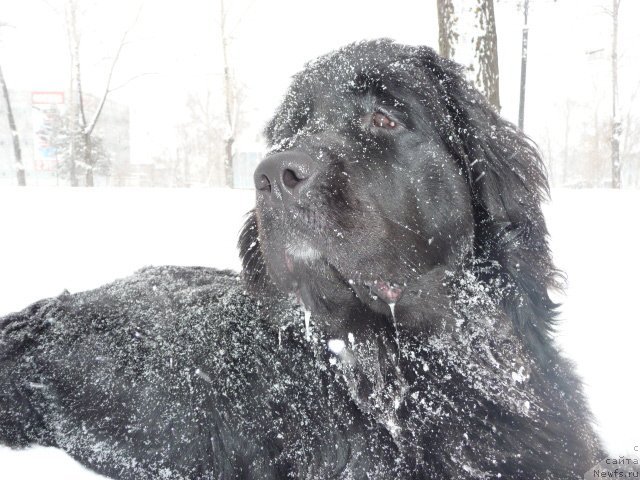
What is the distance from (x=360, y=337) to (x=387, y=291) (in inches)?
11.0

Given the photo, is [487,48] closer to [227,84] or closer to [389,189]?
[389,189]

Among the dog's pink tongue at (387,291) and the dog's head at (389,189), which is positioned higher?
the dog's head at (389,189)

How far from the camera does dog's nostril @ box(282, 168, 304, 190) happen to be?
1.90 m

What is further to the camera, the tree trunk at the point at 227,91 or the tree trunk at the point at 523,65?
the tree trunk at the point at 227,91

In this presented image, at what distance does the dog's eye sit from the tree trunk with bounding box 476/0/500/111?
495 centimetres

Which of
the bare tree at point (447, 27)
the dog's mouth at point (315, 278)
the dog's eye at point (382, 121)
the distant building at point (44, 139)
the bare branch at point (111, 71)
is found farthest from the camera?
the distant building at point (44, 139)

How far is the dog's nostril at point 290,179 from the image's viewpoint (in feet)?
6.23

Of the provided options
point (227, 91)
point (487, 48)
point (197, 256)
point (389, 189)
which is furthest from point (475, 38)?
point (227, 91)

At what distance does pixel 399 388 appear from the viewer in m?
2.23

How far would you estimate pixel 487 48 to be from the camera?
6676 mm

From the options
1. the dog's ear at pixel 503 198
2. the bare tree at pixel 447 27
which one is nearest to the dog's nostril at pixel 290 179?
the dog's ear at pixel 503 198

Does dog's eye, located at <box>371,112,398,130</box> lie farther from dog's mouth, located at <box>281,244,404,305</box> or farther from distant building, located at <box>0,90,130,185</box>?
distant building, located at <box>0,90,130,185</box>

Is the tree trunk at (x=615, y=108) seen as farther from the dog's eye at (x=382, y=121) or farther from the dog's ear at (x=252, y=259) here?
the dog's ear at (x=252, y=259)

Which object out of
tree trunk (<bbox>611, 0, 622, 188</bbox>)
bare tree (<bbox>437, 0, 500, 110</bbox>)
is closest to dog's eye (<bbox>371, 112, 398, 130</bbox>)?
bare tree (<bbox>437, 0, 500, 110</bbox>)
